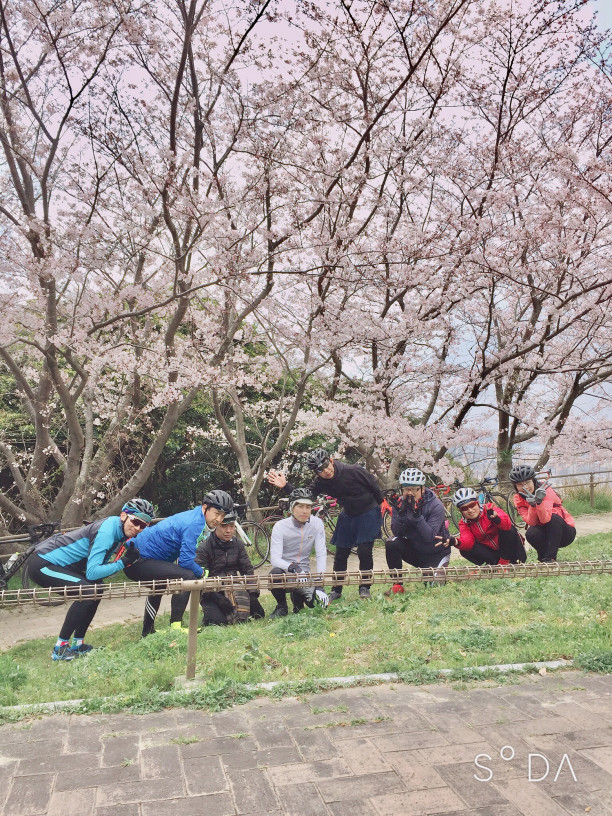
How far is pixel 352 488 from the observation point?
24.4 ft

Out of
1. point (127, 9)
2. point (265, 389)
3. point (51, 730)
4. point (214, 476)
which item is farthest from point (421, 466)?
point (51, 730)

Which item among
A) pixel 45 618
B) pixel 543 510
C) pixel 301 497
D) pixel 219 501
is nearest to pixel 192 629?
pixel 219 501

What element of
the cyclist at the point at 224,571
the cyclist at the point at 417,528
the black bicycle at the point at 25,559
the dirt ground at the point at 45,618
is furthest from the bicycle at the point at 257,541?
the cyclist at the point at 224,571

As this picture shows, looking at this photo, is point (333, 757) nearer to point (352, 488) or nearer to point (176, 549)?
point (176, 549)

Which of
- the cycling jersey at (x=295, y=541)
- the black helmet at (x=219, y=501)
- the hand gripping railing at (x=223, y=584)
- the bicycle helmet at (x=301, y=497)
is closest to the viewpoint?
the hand gripping railing at (x=223, y=584)

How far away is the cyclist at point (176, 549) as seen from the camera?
242 inches

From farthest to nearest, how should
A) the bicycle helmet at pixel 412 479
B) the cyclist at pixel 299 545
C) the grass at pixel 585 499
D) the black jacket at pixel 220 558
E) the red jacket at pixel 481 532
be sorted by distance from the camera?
1. the grass at pixel 585 499
2. the red jacket at pixel 481 532
3. the bicycle helmet at pixel 412 479
4. the cyclist at pixel 299 545
5. the black jacket at pixel 220 558

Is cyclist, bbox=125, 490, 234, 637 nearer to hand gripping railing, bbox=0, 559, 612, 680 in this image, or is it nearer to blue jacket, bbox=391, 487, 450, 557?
hand gripping railing, bbox=0, 559, 612, 680

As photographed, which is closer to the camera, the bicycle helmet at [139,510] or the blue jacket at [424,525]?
the bicycle helmet at [139,510]

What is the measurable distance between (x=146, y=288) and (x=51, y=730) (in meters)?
8.60

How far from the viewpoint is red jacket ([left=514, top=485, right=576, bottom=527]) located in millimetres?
7520

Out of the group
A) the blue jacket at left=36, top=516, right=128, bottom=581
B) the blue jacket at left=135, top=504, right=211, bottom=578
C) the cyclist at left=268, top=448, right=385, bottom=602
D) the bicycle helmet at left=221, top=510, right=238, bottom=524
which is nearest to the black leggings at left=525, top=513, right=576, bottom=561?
the cyclist at left=268, top=448, right=385, bottom=602

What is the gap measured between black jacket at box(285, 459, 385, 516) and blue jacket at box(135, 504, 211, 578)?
5.42ft

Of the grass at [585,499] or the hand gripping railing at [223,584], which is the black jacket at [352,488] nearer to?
the hand gripping railing at [223,584]
